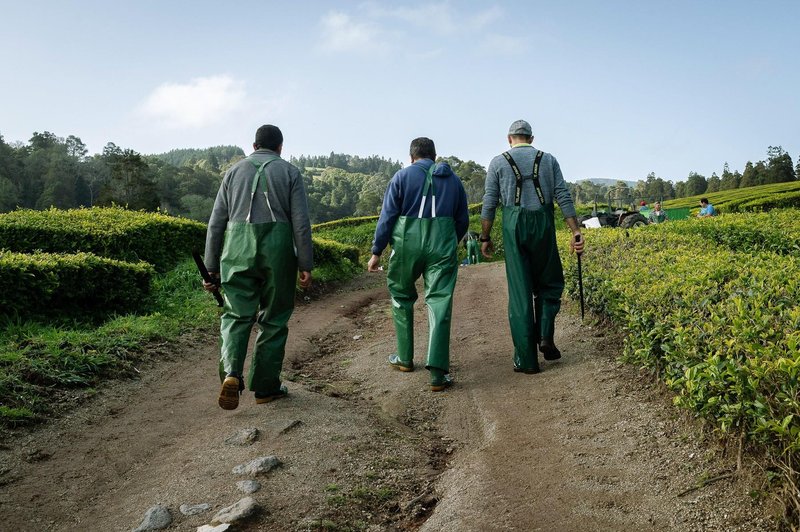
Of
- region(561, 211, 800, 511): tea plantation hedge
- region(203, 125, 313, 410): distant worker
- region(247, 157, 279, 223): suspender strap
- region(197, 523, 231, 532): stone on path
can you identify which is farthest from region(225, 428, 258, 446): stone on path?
region(561, 211, 800, 511): tea plantation hedge

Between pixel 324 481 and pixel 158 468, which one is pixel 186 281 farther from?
pixel 324 481

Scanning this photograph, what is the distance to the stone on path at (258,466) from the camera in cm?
361

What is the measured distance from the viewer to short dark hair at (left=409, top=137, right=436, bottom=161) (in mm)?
5695

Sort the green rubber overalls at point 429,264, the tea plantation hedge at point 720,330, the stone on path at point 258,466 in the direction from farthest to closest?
the green rubber overalls at point 429,264, the stone on path at point 258,466, the tea plantation hedge at point 720,330

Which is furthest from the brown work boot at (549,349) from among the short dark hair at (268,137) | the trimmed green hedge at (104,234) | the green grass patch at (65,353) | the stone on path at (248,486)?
the trimmed green hedge at (104,234)

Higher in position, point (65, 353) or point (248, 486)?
point (65, 353)

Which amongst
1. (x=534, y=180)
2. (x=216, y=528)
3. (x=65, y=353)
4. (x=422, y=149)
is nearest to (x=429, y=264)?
(x=422, y=149)

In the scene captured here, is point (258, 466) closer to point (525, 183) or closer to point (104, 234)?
point (525, 183)

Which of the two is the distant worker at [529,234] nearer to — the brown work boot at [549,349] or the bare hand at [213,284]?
the brown work boot at [549,349]

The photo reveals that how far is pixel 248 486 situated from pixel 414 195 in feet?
9.72

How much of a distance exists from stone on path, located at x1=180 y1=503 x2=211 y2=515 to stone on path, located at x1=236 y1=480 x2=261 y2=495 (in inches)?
8.1

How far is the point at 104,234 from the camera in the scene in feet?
33.3

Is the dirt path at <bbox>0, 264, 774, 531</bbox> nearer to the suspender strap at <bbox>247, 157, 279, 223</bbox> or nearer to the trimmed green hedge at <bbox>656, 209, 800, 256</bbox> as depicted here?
the suspender strap at <bbox>247, 157, 279, 223</bbox>

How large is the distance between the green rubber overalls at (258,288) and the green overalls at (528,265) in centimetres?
196
